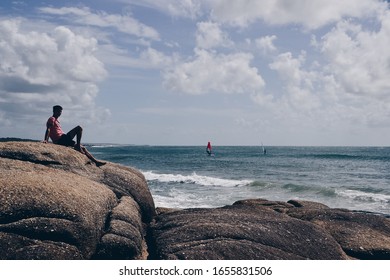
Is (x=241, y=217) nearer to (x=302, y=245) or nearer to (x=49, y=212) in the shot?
(x=302, y=245)

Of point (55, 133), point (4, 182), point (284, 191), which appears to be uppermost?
point (55, 133)

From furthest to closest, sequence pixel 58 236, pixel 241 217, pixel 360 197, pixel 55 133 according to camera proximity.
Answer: pixel 360 197 < pixel 55 133 < pixel 241 217 < pixel 58 236

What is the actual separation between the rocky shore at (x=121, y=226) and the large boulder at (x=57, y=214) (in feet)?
0.07

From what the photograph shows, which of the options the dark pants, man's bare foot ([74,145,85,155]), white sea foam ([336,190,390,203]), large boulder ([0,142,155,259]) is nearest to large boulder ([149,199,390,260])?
large boulder ([0,142,155,259])

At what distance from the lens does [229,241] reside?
8.58 metres

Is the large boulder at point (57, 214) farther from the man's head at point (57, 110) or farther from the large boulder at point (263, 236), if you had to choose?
the man's head at point (57, 110)

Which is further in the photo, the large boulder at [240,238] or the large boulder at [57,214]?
the large boulder at [240,238]

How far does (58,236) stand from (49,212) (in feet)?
2.05

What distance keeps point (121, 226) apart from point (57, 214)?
1675mm

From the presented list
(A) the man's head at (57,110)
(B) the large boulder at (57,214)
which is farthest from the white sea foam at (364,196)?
(A) the man's head at (57,110)

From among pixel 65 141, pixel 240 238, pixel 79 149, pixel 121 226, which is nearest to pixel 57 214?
pixel 121 226

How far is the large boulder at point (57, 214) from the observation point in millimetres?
7719
